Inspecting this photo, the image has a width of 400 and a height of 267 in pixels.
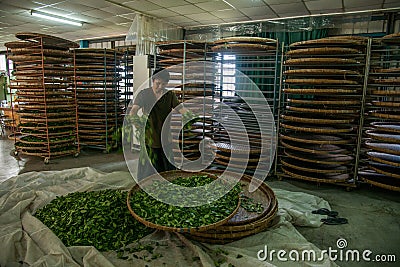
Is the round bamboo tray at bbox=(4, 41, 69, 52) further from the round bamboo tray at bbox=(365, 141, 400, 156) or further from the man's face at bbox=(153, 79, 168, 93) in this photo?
the round bamboo tray at bbox=(365, 141, 400, 156)

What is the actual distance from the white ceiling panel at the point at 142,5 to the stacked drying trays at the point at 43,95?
1563 millimetres

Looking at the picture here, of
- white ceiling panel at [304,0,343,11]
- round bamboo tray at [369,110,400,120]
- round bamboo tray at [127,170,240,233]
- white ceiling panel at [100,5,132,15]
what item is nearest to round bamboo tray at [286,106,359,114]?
round bamboo tray at [369,110,400,120]

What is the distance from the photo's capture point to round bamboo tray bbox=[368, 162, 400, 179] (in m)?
3.70

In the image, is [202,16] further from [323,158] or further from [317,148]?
[323,158]

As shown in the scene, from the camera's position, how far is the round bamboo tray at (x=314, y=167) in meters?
3.99

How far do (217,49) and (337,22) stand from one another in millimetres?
3522

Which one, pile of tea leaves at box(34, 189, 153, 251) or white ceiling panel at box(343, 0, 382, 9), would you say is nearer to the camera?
pile of tea leaves at box(34, 189, 153, 251)

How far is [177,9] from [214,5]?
2.95ft

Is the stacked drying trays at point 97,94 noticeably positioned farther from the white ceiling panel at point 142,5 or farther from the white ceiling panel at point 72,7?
the white ceiling panel at point 72,7

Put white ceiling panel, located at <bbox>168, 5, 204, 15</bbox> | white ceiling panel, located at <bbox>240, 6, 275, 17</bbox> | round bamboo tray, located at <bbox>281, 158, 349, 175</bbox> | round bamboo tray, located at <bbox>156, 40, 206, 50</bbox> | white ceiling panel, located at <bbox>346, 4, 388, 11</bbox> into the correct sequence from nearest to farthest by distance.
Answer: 1. round bamboo tray, located at <bbox>281, 158, 349, 175</bbox>
2. round bamboo tray, located at <bbox>156, 40, 206, 50</bbox>
3. white ceiling panel, located at <bbox>346, 4, 388, 11</bbox>
4. white ceiling panel, located at <bbox>240, 6, 275, 17</bbox>
5. white ceiling panel, located at <bbox>168, 5, 204, 15</bbox>

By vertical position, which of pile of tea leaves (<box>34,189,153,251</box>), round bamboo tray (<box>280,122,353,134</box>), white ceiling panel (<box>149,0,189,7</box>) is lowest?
pile of tea leaves (<box>34,189,153,251</box>)

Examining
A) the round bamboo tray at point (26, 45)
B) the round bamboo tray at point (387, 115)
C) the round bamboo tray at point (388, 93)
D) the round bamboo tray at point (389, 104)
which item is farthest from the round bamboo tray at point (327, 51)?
the round bamboo tray at point (26, 45)

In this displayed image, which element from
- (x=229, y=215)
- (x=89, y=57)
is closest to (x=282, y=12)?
(x=89, y=57)

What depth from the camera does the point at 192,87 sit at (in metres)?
4.74
